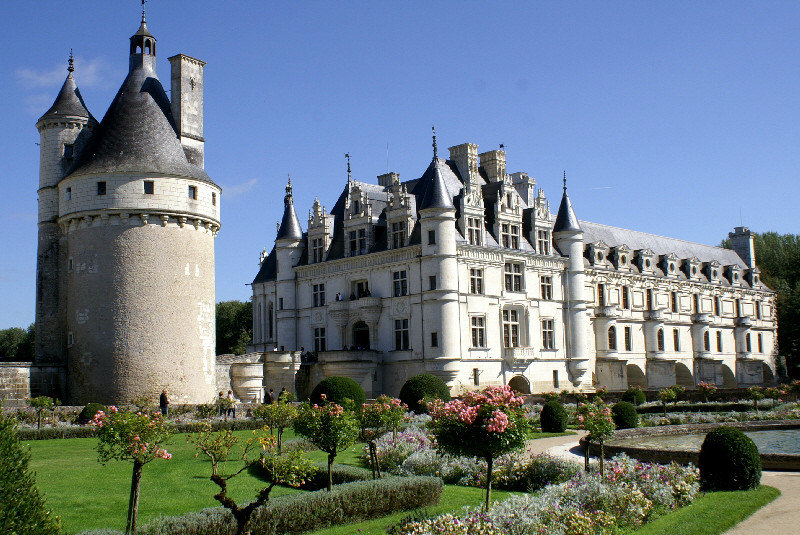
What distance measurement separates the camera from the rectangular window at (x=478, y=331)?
135ft

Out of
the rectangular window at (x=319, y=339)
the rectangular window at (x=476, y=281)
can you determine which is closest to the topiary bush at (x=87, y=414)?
the rectangular window at (x=319, y=339)

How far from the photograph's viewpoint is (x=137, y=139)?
33.1 meters

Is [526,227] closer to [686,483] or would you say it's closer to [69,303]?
[69,303]

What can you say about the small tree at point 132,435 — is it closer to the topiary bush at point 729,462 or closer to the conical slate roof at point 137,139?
the topiary bush at point 729,462

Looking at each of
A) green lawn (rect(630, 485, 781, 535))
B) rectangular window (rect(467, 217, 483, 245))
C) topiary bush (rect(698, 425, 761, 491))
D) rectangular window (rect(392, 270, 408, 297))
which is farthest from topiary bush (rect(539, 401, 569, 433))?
rectangular window (rect(467, 217, 483, 245))

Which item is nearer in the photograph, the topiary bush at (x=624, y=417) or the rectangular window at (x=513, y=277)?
the topiary bush at (x=624, y=417)

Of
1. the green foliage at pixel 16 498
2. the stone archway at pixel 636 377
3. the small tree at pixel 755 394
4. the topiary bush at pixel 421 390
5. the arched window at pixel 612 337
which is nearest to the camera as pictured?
the green foliage at pixel 16 498

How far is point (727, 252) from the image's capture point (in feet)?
227

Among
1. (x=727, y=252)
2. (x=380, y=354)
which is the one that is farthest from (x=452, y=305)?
(x=727, y=252)

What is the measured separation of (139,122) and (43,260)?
7.58 meters

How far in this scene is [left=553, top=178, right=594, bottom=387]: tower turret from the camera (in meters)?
46.5

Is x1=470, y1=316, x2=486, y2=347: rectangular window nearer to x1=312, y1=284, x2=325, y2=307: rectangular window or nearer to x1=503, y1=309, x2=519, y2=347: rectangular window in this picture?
x1=503, y1=309, x2=519, y2=347: rectangular window

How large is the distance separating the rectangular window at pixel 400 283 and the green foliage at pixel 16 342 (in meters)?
41.9

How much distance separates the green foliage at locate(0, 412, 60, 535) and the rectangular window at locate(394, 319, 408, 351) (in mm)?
33098
